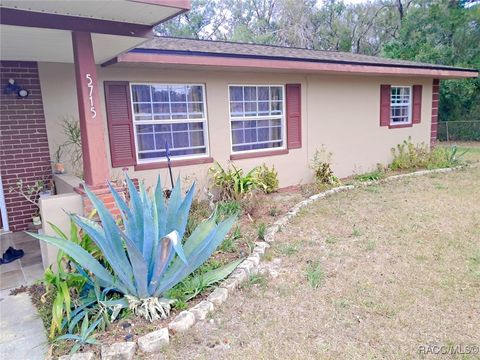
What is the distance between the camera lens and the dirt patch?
108 inches

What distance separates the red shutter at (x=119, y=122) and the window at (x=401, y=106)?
7450mm

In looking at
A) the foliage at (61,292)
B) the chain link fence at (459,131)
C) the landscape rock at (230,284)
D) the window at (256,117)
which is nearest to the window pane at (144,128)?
the window at (256,117)

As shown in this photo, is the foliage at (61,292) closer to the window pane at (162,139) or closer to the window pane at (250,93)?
the window pane at (162,139)

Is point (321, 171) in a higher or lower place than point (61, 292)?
higher

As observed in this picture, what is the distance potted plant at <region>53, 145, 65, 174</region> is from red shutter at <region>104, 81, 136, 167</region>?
2.45ft

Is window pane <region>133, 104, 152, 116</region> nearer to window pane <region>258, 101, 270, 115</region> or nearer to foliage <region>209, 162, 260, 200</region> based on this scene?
foliage <region>209, 162, 260, 200</region>

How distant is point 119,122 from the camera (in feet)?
19.0

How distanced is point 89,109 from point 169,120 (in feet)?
8.63

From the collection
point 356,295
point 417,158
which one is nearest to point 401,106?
point 417,158

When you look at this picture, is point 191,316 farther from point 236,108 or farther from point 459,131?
point 459,131

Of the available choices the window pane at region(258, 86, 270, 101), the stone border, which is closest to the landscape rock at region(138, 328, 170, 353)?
the stone border

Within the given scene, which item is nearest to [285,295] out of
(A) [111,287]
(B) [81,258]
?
(A) [111,287]

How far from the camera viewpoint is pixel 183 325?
287 centimetres

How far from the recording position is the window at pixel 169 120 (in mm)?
6082
